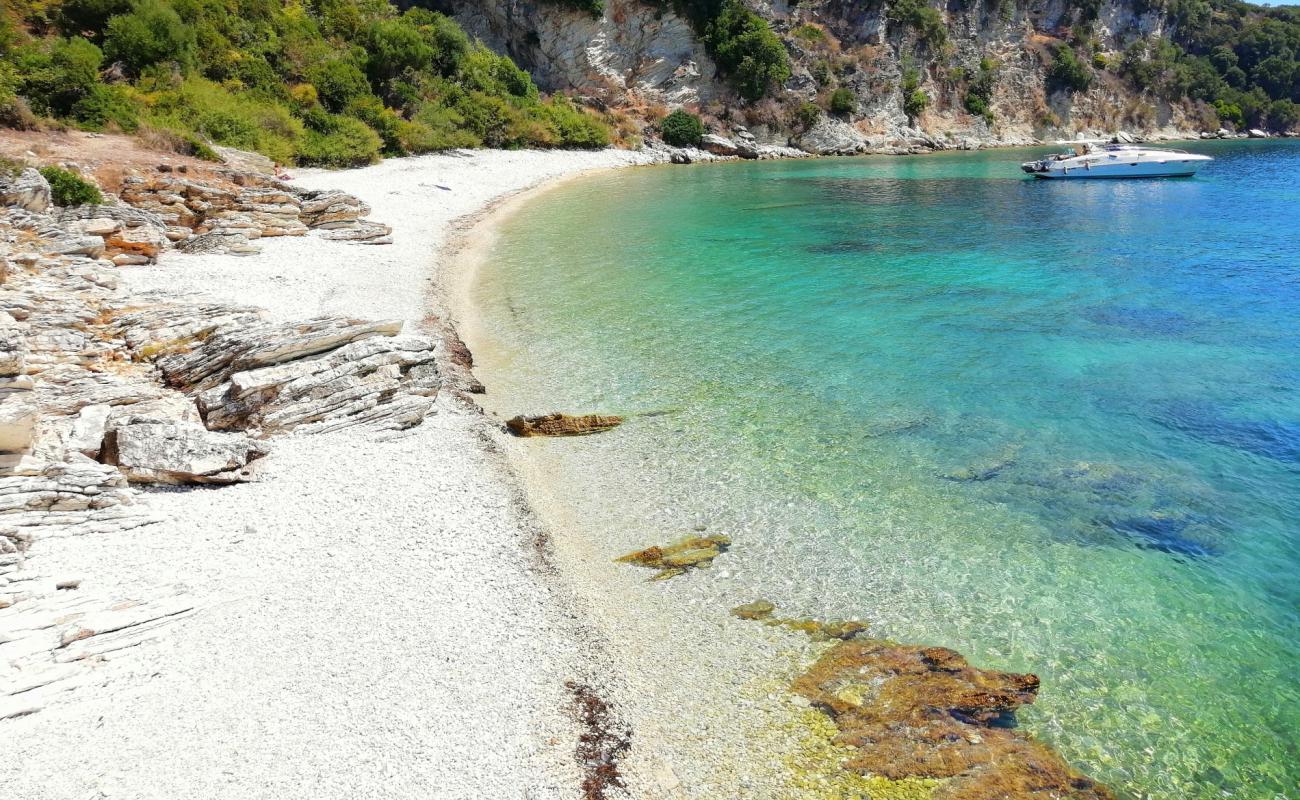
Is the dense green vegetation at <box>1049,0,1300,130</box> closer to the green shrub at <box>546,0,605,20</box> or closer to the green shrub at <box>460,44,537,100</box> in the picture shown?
the green shrub at <box>546,0,605,20</box>

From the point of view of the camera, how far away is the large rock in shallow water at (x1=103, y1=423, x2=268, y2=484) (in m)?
8.96

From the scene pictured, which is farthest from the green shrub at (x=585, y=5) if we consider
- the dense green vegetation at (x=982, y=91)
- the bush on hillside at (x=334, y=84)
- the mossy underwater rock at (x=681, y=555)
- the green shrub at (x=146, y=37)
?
the mossy underwater rock at (x=681, y=555)

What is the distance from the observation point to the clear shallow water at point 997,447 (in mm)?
6789

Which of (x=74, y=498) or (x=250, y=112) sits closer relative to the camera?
(x=74, y=498)

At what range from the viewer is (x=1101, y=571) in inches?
319

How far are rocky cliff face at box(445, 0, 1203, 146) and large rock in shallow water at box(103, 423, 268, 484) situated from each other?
187 feet

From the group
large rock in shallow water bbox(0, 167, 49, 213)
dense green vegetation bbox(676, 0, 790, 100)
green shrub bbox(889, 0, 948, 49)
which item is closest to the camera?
large rock in shallow water bbox(0, 167, 49, 213)

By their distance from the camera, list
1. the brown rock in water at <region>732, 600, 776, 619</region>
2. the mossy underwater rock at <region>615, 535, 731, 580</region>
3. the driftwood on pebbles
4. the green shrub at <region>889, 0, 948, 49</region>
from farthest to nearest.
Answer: the green shrub at <region>889, 0, 948, 49</region>, the mossy underwater rock at <region>615, 535, 731, 580</region>, the brown rock in water at <region>732, 600, 776, 619</region>, the driftwood on pebbles

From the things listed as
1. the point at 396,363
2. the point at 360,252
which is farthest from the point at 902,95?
the point at 396,363

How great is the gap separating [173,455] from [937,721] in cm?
953

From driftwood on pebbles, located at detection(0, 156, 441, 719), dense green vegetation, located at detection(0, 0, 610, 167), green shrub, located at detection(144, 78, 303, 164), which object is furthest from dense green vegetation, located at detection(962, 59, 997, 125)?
driftwood on pebbles, located at detection(0, 156, 441, 719)

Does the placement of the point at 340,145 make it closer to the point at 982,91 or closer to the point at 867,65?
the point at 867,65

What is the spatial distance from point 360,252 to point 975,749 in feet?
68.4

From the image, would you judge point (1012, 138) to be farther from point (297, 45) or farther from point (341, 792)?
point (341, 792)
